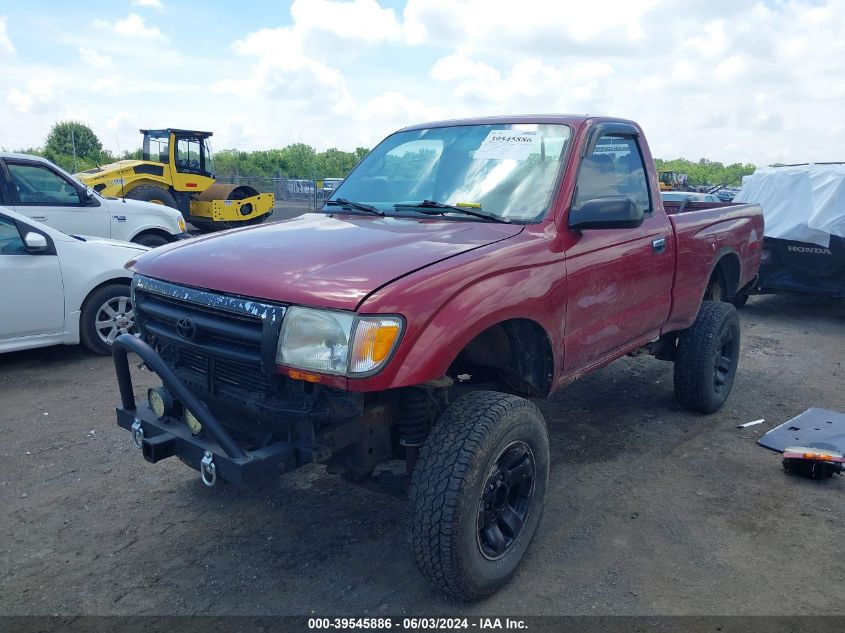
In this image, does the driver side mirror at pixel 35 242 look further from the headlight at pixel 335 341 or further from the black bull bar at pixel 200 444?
the headlight at pixel 335 341

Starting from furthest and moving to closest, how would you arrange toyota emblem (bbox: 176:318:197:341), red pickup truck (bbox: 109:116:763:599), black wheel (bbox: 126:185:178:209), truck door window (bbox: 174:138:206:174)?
truck door window (bbox: 174:138:206:174), black wheel (bbox: 126:185:178:209), toyota emblem (bbox: 176:318:197:341), red pickup truck (bbox: 109:116:763:599)

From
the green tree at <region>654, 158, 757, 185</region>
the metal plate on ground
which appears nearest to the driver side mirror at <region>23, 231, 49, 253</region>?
the metal plate on ground

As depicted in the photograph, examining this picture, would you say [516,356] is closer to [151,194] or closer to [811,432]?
[811,432]

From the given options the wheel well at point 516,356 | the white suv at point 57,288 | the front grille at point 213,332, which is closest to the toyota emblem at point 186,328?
the front grille at point 213,332

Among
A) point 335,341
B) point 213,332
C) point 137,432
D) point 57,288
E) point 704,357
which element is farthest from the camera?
point 57,288

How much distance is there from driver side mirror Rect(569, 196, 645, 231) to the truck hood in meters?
0.38

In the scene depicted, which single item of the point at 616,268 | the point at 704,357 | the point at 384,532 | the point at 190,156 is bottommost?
the point at 384,532

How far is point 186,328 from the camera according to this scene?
9.50ft

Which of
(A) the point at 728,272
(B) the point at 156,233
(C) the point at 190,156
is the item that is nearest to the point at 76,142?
(C) the point at 190,156

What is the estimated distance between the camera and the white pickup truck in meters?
8.07

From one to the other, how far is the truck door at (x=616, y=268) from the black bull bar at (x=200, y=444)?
1.57 metres

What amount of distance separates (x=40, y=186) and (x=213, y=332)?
6.81 m

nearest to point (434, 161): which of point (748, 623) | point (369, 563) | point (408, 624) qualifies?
point (369, 563)

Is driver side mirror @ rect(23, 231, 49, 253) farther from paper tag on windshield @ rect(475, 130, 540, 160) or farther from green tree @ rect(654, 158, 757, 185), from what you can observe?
green tree @ rect(654, 158, 757, 185)
